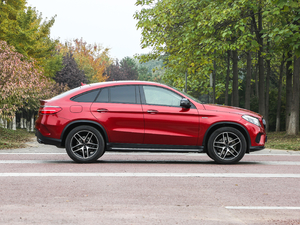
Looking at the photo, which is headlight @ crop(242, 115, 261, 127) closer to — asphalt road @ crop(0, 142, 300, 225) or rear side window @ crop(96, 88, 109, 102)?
asphalt road @ crop(0, 142, 300, 225)

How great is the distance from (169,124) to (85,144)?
1.94 meters

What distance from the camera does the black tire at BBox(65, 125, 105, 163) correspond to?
30.9ft

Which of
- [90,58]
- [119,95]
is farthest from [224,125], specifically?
[90,58]

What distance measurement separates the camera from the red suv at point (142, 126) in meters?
9.47

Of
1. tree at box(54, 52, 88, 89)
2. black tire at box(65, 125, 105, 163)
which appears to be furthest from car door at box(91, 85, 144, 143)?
tree at box(54, 52, 88, 89)

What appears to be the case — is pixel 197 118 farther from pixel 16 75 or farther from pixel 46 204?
pixel 16 75

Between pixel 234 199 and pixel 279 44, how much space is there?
45.5 ft

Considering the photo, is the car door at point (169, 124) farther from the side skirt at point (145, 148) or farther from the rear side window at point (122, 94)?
the rear side window at point (122, 94)

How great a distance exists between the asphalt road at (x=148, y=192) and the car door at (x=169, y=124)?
23.0 inches

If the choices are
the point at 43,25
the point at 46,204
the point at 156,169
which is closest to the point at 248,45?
the point at 156,169

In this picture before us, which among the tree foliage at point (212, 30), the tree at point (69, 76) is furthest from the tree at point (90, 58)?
the tree foliage at point (212, 30)

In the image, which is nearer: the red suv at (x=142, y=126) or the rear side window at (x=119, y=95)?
the red suv at (x=142, y=126)

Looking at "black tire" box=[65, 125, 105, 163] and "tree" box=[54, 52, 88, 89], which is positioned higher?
"tree" box=[54, 52, 88, 89]

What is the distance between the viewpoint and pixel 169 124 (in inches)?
375
